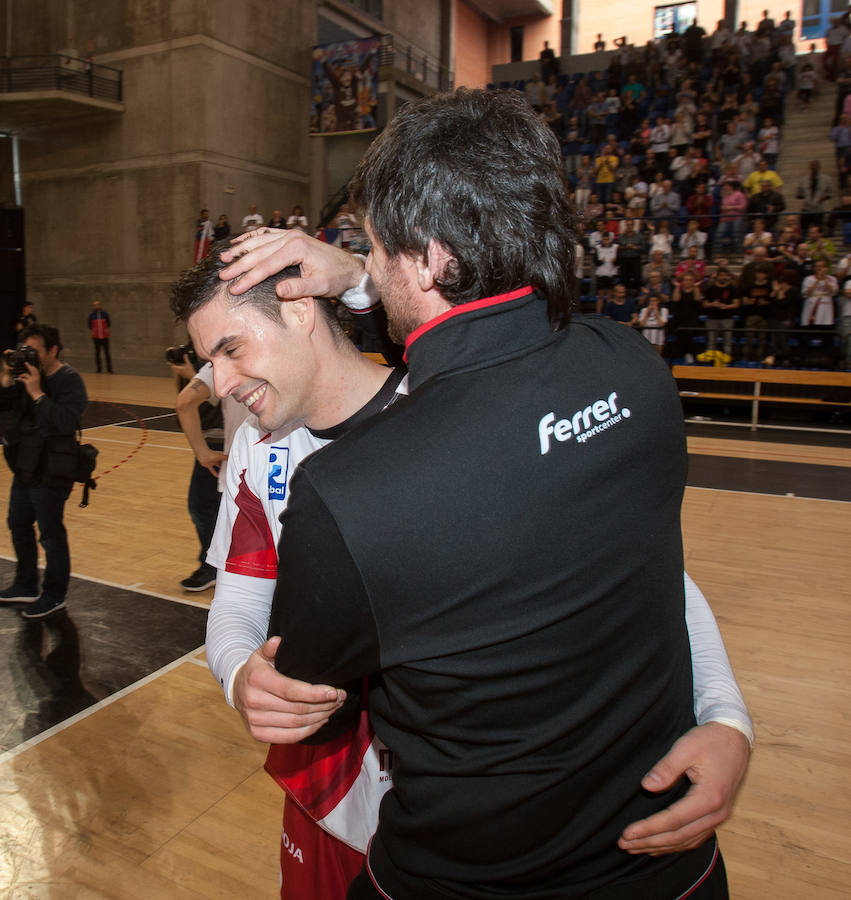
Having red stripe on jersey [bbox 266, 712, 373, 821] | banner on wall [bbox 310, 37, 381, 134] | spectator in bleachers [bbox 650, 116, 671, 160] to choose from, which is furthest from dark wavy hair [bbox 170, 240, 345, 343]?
banner on wall [bbox 310, 37, 381, 134]

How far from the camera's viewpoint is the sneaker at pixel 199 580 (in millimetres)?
5125

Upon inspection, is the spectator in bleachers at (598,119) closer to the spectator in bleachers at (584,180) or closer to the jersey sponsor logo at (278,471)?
the spectator in bleachers at (584,180)

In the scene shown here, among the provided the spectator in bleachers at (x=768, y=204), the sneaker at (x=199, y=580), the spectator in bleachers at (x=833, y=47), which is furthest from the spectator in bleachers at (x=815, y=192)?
the sneaker at (x=199, y=580)

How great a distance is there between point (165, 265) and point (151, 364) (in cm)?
258

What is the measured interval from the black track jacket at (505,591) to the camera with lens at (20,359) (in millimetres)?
4208

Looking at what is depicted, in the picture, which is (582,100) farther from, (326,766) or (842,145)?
(326,766)

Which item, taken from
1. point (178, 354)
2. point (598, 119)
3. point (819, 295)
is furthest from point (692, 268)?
point (178, 354)

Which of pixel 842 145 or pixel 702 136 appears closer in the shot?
pixel 842 145

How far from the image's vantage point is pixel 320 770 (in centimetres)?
164

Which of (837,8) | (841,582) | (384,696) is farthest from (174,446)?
(837,8)

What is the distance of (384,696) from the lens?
99cm

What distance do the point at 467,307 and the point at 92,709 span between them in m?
3.50

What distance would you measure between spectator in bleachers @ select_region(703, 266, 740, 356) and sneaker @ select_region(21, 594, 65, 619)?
402 inches

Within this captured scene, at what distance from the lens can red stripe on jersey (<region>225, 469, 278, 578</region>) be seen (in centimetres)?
165
